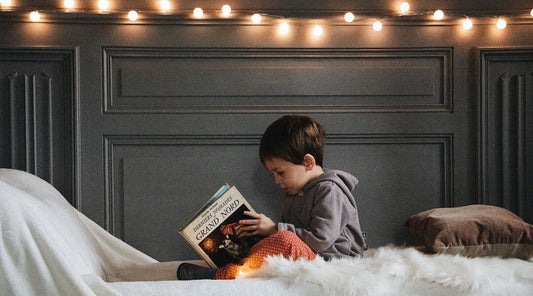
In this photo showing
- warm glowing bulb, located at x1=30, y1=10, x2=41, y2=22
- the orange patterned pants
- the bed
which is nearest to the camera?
the bed

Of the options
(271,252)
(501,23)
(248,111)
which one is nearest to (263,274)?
(271,252)

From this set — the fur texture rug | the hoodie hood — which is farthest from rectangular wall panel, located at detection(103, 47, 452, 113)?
the fur texture rug

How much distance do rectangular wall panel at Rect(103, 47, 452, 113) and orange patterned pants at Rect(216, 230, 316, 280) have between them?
0.66 m

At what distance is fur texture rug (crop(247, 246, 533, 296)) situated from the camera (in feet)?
3.50

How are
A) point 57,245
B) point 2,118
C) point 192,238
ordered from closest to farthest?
1. point 57,245
2. point 192,238
3. point 2,118

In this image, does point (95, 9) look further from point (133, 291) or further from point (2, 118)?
point (133, 291)

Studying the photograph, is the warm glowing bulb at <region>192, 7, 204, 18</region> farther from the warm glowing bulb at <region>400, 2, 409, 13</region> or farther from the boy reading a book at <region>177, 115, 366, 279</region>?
the warm glowing bulb at <region>400, 2, 409, 13</region>

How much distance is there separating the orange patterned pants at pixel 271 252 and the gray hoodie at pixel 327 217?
10 cm

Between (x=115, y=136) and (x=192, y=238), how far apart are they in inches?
24.2

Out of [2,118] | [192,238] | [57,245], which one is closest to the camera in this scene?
[57,245]

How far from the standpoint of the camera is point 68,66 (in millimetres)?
1764

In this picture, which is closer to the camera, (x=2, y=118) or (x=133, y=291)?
(x=133, y=291)

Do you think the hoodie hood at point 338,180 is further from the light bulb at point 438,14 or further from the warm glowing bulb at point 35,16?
the warm glowing bulb at point 35,16

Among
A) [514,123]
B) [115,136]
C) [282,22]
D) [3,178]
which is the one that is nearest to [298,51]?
[282,22]
